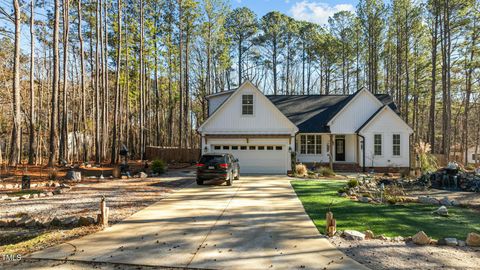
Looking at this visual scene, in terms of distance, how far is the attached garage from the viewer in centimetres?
2184

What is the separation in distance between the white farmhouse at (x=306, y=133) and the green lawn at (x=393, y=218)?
1034cm

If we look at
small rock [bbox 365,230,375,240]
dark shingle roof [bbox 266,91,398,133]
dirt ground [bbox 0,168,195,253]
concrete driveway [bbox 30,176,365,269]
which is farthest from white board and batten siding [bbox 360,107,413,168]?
small rock [bbox 365,230,375,240]

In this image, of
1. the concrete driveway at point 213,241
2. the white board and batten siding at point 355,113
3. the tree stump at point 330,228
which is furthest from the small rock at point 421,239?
the white board and batten siding at point 355,113

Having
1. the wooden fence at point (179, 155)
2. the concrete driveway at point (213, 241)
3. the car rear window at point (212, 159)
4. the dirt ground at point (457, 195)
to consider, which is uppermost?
the car rear window at point (212, 159)

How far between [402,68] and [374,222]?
32.5 metres

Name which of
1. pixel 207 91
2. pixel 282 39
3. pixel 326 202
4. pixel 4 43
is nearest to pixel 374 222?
pixel 326 202

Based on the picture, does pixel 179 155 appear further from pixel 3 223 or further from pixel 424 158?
pixel 3 223

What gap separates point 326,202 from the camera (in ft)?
36.2

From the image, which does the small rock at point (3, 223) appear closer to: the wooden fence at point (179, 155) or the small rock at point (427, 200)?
the small rock at point (427, 200)

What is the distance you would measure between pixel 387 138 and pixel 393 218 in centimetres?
1650

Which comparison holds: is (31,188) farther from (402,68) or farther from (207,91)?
(402,68)

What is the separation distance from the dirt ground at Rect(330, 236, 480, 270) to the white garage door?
49.7ft

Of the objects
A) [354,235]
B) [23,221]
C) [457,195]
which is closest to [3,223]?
[23,221]

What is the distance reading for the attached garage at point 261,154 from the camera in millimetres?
21844
